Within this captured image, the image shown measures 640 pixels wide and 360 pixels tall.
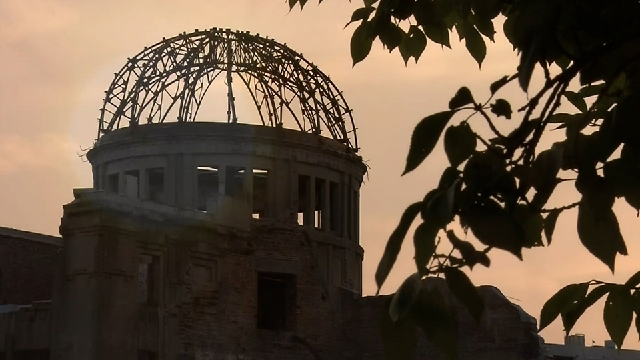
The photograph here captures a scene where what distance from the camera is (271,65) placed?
33.7 meters

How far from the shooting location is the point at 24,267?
104ft

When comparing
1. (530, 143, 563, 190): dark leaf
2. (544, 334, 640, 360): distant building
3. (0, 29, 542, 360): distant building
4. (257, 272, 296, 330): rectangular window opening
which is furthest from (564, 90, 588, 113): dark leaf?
(544, 334, 640, 360): distant building

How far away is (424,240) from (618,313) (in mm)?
1058

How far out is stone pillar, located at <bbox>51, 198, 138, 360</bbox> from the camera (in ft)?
80.5

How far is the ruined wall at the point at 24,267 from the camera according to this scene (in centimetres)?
3142

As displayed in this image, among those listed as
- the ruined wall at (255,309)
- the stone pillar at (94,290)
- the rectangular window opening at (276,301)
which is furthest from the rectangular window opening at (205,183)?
the stone pillar at (94,290)

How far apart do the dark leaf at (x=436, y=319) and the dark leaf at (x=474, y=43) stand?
1657 millimetres

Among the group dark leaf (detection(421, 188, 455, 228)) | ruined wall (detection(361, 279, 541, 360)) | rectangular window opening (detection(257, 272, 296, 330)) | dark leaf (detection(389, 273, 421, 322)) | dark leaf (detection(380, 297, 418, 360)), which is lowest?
dark leaf (detection(380, 297, 418, 360))

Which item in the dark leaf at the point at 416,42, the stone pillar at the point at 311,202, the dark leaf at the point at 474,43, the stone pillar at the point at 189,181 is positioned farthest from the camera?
the stone pillar at the point at 311,202

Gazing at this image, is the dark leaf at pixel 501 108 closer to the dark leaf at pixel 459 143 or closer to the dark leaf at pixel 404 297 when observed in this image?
the dark leaf at pixel 459 143

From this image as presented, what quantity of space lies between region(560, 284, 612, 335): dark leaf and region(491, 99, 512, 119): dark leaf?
2.70 feet

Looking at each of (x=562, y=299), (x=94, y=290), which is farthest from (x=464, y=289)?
(x=94, y=290)

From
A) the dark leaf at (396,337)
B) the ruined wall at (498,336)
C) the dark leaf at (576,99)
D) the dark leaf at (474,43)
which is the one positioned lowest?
the dark leaf at (396,337)

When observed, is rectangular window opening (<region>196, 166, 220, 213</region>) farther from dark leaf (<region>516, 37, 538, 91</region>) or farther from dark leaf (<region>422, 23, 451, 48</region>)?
dark leaf (<region>516, 37, 538, 91</region>)
